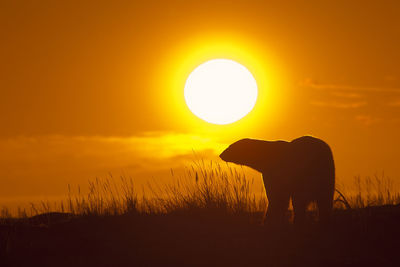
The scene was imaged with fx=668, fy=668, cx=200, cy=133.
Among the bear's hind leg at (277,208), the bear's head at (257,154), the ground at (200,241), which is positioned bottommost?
the ground at (200,241)

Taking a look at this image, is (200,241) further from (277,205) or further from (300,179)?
(300,179)

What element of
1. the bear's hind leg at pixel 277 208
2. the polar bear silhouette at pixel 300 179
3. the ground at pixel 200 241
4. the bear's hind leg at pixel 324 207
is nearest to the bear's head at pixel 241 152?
the polar bear silhouette at pixel 300 179

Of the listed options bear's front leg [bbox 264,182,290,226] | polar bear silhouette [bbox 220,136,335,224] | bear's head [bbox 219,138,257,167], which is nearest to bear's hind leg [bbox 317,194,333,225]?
polar bear silhouette [bbox 220,136,335,224]

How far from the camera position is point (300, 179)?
38.7 feet

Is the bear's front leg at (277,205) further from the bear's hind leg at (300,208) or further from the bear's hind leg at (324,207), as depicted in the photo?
the bear's hind leg at (324,207)

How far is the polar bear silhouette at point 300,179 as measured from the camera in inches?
460

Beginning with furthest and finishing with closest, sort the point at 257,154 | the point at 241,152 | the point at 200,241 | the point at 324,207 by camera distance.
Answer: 1. the point at 241,152
2. the point at 257,154
3. the point at 324,207
4. the point at 200,241

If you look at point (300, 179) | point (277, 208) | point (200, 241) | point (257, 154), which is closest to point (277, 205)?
point (277, 208)

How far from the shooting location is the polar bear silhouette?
11.7m

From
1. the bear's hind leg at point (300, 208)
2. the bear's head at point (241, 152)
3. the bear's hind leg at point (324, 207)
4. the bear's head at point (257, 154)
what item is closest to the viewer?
the bear's hind leg at point (300, 208)

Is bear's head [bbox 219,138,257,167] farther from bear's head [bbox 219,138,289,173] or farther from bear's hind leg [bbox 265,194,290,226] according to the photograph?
bear's hind leg [bbox 265,194,290,226]

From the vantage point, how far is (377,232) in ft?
35.9

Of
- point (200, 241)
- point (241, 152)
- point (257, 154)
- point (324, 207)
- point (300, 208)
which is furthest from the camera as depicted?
point (241, 152)

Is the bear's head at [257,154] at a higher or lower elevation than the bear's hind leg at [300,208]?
higher
